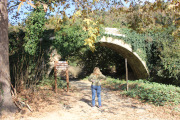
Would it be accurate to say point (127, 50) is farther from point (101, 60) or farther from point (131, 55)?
point (101, 60)

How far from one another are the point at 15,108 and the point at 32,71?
4212 mm

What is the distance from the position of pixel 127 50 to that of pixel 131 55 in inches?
38.0

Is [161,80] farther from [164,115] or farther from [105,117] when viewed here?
[105,117]

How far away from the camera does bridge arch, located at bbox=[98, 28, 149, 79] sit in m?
11.8

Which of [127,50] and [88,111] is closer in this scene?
[88,111]

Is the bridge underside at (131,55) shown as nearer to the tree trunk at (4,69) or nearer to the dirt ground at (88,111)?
the dirt ground at (88,111)

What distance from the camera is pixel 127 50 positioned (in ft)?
42.2

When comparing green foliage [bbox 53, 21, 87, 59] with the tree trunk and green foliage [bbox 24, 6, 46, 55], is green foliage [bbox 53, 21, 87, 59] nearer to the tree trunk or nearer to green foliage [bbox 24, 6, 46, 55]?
green foliage [bbox 24, 6, 46, 55]

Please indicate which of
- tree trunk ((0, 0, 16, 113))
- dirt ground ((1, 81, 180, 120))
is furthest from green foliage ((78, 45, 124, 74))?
tree trunk ((0, 0, 16, 113))

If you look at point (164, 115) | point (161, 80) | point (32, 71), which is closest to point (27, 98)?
point (32, 71)

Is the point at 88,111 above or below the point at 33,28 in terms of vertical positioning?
below

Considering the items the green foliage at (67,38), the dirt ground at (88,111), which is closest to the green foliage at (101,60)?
the green foliage at (67,38)

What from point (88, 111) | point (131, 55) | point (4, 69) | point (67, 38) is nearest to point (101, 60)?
point (131, 55)

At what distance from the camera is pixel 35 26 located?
8.06 metres
